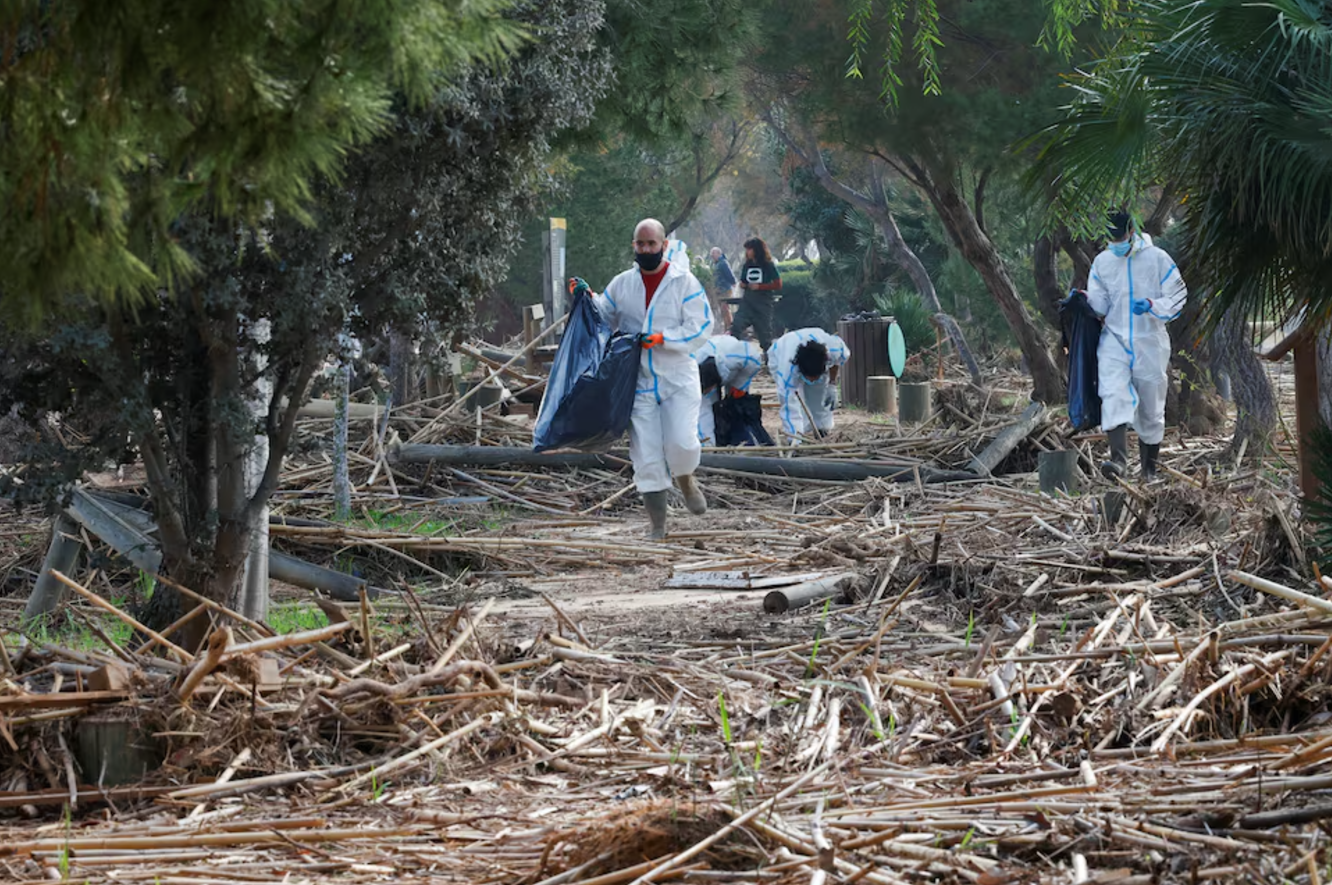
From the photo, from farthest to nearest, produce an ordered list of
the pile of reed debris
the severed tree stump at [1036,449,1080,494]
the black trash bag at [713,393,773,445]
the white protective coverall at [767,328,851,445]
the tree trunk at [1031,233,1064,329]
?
the tree trunk at [1031,233,1064,329] → the white protective coverall at [767,328,851,445] → the black trash bag at [713,393,773,445] → the severed tree stump at [1036,449,1080,494] → the pile of reed debris

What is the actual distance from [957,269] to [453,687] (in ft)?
82.7

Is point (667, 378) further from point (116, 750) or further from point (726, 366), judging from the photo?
point (116, 750)

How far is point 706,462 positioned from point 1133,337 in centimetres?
350

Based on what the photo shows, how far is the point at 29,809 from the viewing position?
4062 mm

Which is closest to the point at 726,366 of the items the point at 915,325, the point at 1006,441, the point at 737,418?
the point at 737,418

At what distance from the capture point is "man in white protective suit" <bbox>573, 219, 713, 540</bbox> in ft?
33.1

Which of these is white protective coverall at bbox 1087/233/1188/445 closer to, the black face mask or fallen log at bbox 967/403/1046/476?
fallen log at bbox 967/403/1046/476

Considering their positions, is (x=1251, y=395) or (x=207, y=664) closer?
(x=207, y=664)

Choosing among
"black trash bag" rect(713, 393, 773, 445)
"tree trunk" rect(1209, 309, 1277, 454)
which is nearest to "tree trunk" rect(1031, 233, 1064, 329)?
"black trash bag" rect(713, 393, 773, 445)

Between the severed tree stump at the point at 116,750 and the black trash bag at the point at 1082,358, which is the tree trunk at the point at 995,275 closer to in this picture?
the black trash bag at the point at 1082,358

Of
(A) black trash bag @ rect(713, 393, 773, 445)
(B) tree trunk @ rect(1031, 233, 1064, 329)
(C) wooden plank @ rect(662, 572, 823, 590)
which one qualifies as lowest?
(C) wooden plank @ rect(662, 572, 823, 590)

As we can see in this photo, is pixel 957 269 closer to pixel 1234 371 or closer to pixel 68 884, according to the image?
pixel 1234 371

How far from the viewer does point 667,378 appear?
10.1m

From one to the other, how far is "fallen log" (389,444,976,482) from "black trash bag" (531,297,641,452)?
102 inches
